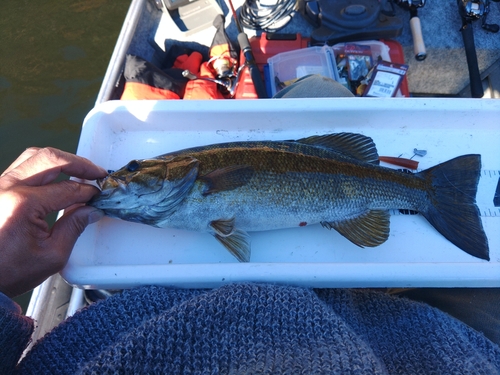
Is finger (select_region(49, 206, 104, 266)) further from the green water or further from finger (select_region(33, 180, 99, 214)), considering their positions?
the green water

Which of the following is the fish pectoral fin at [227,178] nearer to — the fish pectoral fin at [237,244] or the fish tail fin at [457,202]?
the fish pectoral fin at [237,244]

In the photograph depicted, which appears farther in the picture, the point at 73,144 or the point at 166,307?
the point at 73,144

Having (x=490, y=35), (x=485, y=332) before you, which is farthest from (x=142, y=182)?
(x=490, y=35)

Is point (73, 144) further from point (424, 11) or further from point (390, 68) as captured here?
point (424, 11)

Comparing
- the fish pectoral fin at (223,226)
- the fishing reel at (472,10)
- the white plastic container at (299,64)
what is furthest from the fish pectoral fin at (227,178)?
the fishing reel at (472,10)

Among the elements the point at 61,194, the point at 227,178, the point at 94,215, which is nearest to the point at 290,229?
the point at 227,178

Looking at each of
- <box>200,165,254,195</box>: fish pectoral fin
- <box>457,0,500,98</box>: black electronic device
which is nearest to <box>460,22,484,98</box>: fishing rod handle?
<box>457,0,500,98</box>: black electronic device
